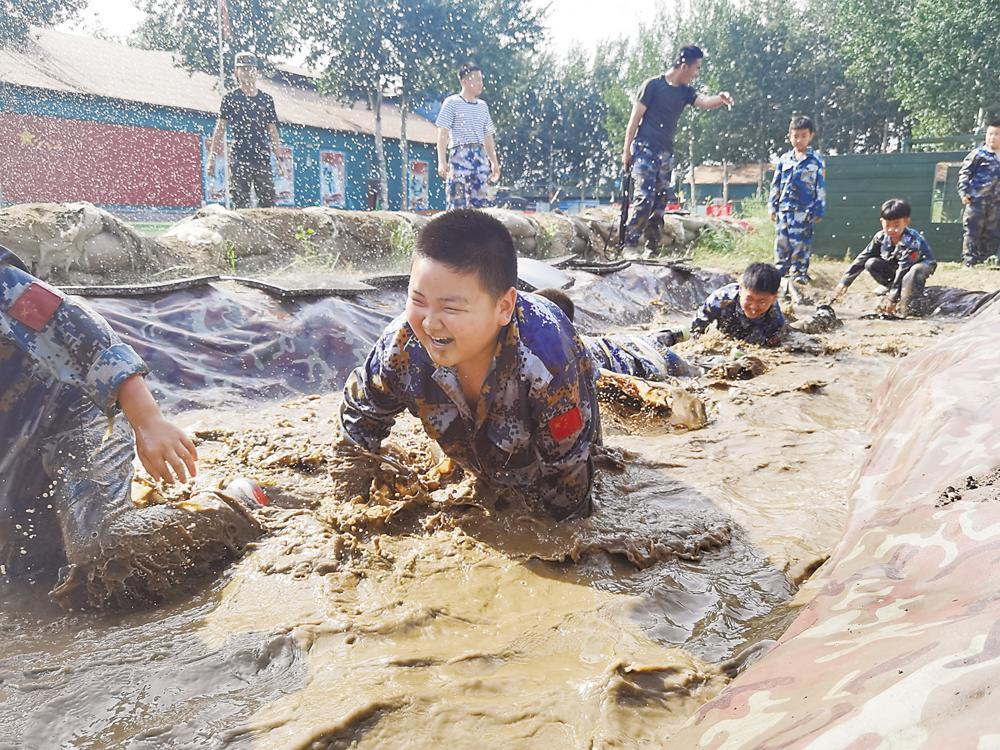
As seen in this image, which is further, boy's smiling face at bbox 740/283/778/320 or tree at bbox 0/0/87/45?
tree at bbox 0/0/87/45

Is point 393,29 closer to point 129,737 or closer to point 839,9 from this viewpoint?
point 839,9

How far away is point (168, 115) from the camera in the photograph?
699 inches

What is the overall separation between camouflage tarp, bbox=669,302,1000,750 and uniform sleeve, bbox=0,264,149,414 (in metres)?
1.41

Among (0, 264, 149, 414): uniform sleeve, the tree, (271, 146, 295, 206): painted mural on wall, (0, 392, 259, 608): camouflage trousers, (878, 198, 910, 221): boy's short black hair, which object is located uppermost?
the tree

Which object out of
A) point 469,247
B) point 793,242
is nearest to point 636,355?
point 469,247

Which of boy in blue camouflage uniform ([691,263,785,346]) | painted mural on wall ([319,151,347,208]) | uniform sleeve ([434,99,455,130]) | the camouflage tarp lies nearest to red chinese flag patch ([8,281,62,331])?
the camouflage tarp

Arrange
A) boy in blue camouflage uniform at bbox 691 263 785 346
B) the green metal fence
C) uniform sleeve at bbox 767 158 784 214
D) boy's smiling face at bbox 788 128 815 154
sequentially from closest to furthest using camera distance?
boy in blue camouflage uniform at bbox 691 263 785 346
boy's smiling face at bbox 788 128 815 154
uniform sleeve at bbox 767 158 784 214
the green metal fence

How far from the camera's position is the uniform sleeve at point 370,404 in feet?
7.76

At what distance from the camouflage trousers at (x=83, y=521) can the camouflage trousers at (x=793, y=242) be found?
748cm

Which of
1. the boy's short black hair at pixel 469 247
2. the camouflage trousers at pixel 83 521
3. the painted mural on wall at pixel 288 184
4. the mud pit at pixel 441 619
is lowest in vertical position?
the mud pit at pixel 441 619

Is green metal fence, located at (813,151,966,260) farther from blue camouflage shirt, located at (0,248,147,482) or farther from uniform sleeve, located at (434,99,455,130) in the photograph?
blue camouflage shirt, located at (0,248,147,482)

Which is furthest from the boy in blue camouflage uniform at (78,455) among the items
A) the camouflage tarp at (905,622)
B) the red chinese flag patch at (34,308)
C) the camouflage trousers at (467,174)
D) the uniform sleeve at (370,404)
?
the camouflage trousers at (467,174)

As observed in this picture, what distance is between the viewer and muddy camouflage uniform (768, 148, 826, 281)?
7.91m

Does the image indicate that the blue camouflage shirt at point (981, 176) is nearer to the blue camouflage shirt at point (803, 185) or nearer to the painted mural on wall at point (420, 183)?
the blue camouflage shirt at point (803, 185)
